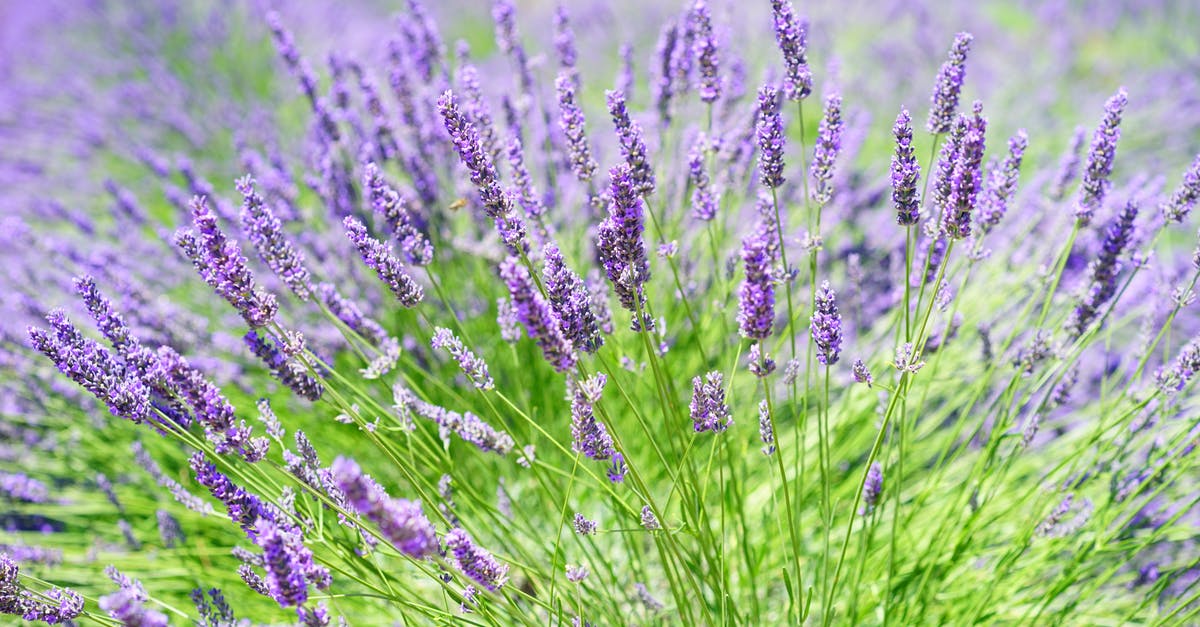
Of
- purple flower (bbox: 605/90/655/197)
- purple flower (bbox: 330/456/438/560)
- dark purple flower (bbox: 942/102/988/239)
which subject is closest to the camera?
purple flower (bbox: 330/456/438/560)

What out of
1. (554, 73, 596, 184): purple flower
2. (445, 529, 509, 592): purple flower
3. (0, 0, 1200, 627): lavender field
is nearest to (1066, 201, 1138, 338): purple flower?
(0, 0, 1200, 627): lavender field

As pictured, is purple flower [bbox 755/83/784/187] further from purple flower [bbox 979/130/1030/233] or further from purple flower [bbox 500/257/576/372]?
purple flower [bbox 500/257/576/372]

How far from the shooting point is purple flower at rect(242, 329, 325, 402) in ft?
4.57

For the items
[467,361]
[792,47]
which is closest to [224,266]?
[467,361]

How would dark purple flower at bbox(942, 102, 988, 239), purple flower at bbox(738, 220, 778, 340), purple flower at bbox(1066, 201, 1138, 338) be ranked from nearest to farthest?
purple flower at bbox(738, 220, 778, 340) < dark purple flower at bbox(942, 102, 988, 239) < purple flower at bbox(1066, 201, 1138, 338)

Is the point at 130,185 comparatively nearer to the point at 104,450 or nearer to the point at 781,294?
the point at 104,450

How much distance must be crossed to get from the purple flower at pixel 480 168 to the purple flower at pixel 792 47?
643 millimetres

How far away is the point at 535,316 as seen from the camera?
1.06 meters

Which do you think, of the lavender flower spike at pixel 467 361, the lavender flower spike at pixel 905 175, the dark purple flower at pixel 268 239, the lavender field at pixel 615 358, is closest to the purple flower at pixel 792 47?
the lavender field at pixel 615 358

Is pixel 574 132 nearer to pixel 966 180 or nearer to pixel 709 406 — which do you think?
pixel 709 406

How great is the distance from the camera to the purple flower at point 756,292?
1.13m

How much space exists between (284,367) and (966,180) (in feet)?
4.32

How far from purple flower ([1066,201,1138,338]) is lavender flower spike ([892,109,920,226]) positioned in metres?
0.66

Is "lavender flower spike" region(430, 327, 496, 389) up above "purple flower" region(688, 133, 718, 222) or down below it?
below
